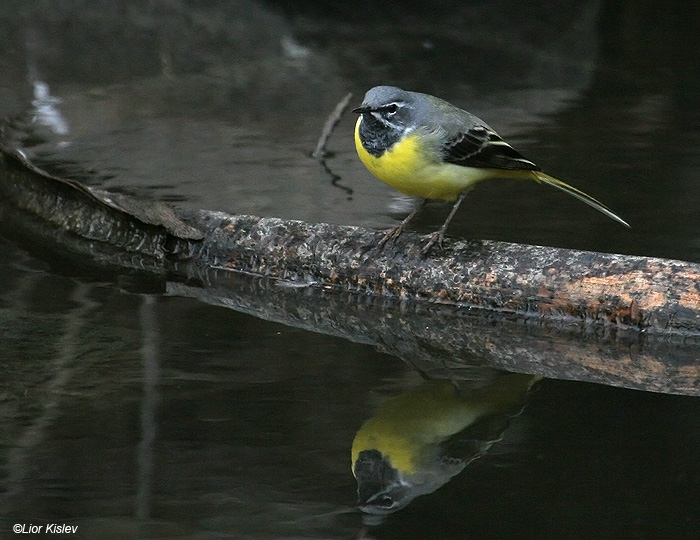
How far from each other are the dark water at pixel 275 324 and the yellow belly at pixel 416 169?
0.90m

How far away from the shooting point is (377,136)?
6297 millimetres

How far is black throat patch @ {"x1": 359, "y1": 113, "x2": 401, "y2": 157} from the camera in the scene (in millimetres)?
6254

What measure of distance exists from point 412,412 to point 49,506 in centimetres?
169

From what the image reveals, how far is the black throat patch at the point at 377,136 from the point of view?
625cm

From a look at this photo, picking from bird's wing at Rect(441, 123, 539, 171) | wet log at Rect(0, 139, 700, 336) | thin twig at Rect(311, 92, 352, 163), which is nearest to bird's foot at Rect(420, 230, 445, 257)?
wet log at Rect(0, 139, 700, 336)

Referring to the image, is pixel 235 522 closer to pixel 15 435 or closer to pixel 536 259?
pixel 15 435

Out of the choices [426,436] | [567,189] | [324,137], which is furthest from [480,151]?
[324,137]

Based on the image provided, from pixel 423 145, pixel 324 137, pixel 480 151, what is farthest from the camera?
pixel 324 137

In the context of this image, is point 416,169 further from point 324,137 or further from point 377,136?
point 324,137

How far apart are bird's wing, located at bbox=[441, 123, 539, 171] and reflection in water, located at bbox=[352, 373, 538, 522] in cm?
119

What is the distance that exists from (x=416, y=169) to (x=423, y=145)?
0.12 meters

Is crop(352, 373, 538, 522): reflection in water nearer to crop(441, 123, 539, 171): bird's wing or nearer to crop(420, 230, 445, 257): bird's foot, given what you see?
crop(420, 230, 445, 257): bird's foot

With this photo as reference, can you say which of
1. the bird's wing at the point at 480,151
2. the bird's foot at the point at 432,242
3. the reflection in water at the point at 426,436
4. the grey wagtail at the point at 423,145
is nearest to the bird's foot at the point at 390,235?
the bird's foot at the point at 432,242

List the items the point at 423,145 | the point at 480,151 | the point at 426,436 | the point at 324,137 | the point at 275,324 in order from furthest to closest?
the point at 324,137 < the point at 275,324 < the point at 480,151 < the point at 423,145 < the point at 426,436
